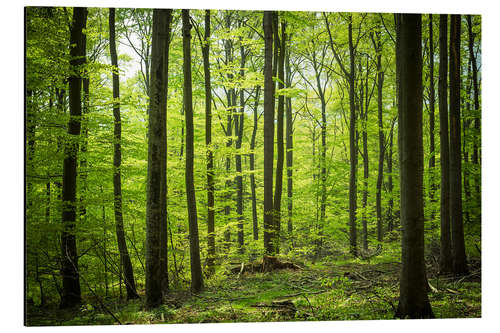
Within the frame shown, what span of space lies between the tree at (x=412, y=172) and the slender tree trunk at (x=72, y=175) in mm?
3622

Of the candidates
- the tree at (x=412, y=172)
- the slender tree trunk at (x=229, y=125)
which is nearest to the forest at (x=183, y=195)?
the tree at (x=412, y=172)

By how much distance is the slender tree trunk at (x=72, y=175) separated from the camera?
402cm

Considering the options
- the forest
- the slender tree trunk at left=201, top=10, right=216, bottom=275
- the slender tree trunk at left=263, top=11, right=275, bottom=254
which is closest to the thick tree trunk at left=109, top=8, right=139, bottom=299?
the forest

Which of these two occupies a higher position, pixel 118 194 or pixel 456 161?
pixel 456 161

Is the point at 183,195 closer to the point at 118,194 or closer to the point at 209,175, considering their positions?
the point at 209,175

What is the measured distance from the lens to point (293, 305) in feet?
12.7

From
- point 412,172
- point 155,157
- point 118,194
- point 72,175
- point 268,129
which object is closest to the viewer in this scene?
point 412,172

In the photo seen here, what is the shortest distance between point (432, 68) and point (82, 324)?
669 cm

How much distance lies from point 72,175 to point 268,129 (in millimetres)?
3279

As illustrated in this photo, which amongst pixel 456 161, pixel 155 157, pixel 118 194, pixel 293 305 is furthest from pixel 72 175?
pixel 456 161

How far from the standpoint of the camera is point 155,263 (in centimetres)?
387

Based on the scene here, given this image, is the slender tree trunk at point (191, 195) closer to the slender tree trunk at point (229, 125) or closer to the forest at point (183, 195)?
the forest at point (183, 195)

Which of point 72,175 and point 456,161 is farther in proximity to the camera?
point 456,161

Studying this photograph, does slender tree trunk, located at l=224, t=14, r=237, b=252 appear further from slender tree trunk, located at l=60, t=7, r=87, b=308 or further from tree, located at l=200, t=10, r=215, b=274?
slender tree trunk, located at l=60, t=7, r=87, b=308
